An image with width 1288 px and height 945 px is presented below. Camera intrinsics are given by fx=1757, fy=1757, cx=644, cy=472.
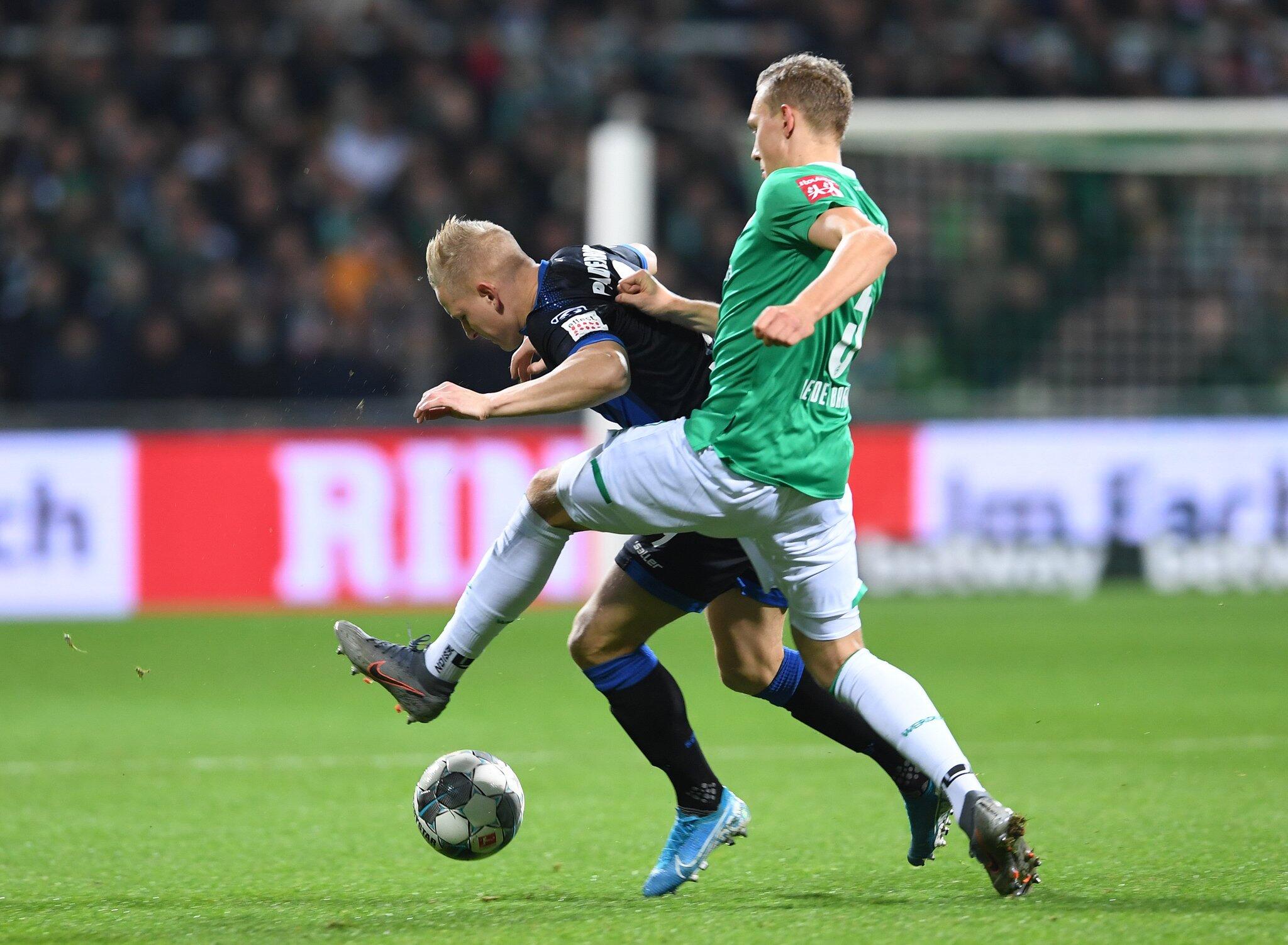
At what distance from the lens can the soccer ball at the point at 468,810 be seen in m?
4.33

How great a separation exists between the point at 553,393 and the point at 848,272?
0.74 m

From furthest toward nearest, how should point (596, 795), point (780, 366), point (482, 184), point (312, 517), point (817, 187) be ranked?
point (482, 184) < point (312, 517) < point (596, 795) < point (780, 366) < point (817, 187)

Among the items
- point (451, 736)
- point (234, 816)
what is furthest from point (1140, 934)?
point (451, 736)

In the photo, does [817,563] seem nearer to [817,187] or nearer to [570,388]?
[570,388]

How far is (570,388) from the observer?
3891 millimetres

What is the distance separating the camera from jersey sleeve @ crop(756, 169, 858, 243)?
3.72 meters

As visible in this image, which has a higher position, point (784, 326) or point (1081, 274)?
point (1081, 274)

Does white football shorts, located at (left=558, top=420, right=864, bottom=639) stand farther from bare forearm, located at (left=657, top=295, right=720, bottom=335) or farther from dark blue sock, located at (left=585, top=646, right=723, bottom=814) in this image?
dark blue sock, located at (left=585, top=646, right=723, bottom=814)

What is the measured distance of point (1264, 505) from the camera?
439 inches

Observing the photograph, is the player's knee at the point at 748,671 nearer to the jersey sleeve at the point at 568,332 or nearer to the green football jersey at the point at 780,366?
the green football jersey at the point at 780,366

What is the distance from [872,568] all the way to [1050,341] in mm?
2254

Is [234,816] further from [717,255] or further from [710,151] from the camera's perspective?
[710,151]

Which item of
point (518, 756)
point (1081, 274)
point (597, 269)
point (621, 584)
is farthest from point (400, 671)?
point (1081, 274)

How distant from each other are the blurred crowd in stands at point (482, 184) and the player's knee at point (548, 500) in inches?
247
